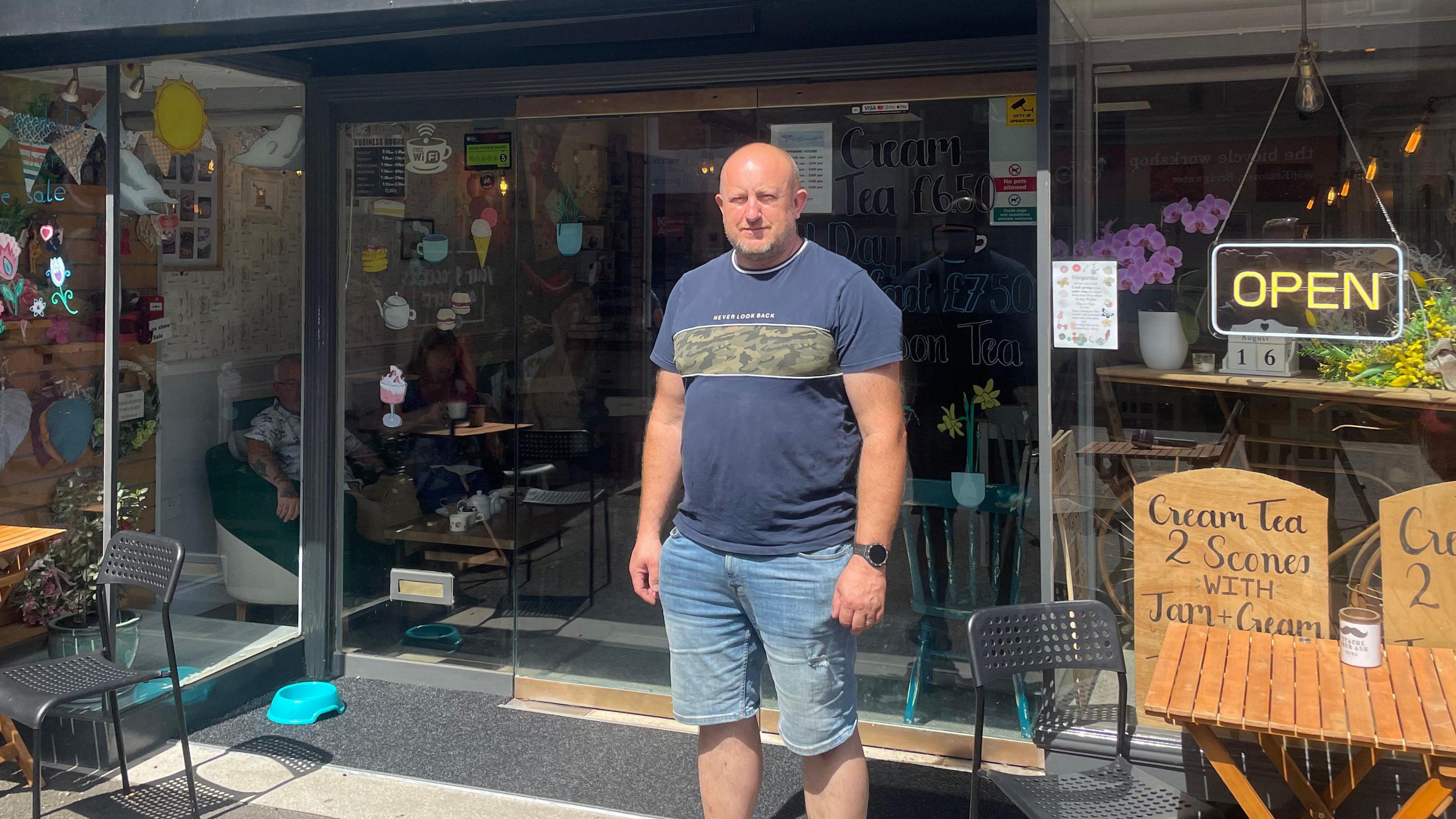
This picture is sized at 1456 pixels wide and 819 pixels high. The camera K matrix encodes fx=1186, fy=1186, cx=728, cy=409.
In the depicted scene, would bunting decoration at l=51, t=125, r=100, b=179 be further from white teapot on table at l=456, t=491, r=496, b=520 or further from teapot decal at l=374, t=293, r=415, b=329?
white teapot on table at l=456, t=491, r=496, b=520

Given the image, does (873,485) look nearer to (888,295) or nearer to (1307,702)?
(1307,702)

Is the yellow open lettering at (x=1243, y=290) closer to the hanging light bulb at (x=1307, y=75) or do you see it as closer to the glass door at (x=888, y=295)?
the hanging light bulb at (x=1307, y=75)

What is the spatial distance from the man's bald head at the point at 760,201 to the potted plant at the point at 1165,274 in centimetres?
113

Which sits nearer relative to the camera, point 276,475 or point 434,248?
point 434,248

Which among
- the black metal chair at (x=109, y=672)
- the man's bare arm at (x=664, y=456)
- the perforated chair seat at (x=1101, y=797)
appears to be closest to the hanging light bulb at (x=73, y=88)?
the black metal chair at (x=109, y=672)

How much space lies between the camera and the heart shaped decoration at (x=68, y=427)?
182 inches

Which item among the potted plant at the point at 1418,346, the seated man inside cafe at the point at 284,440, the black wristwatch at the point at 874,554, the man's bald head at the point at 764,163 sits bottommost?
the black wristwatch at the point at 874,554

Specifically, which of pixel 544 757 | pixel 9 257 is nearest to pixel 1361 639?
pixel 544 757

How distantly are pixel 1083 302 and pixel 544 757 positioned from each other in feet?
8.19

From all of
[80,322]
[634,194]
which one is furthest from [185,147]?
[634,194]

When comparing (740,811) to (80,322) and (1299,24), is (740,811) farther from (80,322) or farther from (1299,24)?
(80,322)

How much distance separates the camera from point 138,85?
15.0 feet

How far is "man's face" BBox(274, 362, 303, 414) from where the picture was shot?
5.19 metres

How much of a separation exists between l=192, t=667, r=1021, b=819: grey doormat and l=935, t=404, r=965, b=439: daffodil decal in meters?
1.22
